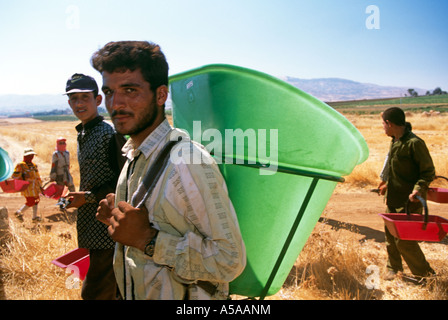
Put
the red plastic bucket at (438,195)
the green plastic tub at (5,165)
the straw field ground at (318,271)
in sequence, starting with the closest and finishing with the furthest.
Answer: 1. the straw field ground at (318,271)
2. the red plastic bucket at (438,195)
3. the green plastic tub at (5,165)

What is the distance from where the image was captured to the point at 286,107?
1304mm

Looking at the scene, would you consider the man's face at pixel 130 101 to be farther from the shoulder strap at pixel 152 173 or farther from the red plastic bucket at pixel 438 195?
the red plastic bucket at pixel 438 195

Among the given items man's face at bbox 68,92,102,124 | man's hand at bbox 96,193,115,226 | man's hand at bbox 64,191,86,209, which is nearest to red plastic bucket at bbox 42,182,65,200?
man's face at bbox 68,92,102,124

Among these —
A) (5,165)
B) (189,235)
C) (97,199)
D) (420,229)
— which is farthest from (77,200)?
(5,165)

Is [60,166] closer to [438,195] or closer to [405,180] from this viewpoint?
[405,180]

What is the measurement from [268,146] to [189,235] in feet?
1.60

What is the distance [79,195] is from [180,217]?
1.38 metres

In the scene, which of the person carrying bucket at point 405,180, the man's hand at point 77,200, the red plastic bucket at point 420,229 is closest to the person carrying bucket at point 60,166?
the man's hand at point 77,200

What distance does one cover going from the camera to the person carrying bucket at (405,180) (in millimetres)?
3400

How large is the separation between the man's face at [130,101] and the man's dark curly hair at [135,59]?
0.02 metres

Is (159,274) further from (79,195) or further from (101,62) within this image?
(79,195)

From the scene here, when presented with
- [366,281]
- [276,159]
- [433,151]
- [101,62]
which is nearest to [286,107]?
[276,159]

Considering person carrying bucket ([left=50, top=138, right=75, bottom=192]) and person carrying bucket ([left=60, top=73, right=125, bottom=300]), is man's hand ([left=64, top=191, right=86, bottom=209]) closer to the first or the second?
person carrying bucket ([left=60, top=73, right=125, bottom=300])

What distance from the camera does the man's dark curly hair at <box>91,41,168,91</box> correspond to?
1287 mm
